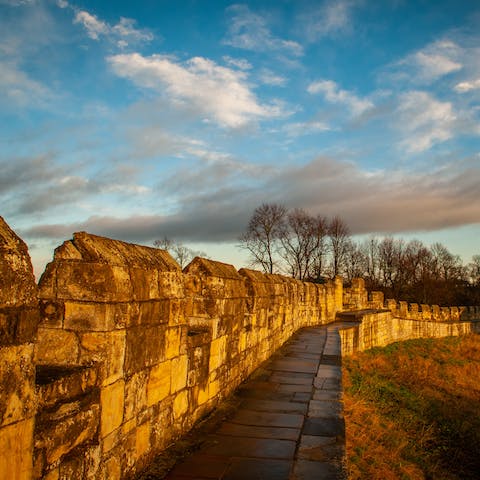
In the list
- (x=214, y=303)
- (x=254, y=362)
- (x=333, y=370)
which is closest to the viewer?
(x=214, y=303)

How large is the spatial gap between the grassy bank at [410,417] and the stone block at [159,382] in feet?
5.59

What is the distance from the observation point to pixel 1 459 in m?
1.76

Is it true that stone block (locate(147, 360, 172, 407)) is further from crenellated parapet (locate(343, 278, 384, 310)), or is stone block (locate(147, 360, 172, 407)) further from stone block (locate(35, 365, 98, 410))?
crenellated parapet (locate(343, 278, 384, 310))

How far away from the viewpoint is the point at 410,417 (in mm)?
8078

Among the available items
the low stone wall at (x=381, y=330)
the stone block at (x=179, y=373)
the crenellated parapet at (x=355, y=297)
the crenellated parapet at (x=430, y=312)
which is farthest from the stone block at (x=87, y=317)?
the crenellated parapet at (x=430, y=312)

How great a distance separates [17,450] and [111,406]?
97cm

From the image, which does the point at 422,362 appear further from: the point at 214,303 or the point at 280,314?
the point at 214,303

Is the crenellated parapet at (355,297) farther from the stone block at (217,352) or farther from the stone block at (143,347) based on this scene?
the stone block at (143,347)

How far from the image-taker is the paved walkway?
330cm

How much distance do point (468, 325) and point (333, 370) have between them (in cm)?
2769

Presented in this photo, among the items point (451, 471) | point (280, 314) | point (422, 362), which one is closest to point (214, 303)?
point (451, 471)

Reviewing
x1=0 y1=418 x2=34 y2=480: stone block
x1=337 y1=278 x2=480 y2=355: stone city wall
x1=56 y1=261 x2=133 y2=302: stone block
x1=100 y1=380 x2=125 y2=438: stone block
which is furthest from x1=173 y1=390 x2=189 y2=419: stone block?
x1=337 y1=278 x2=480 y2=355: stone city wall

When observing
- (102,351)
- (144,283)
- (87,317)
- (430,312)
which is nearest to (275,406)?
(144,283)

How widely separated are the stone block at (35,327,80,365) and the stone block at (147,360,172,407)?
0.73m
